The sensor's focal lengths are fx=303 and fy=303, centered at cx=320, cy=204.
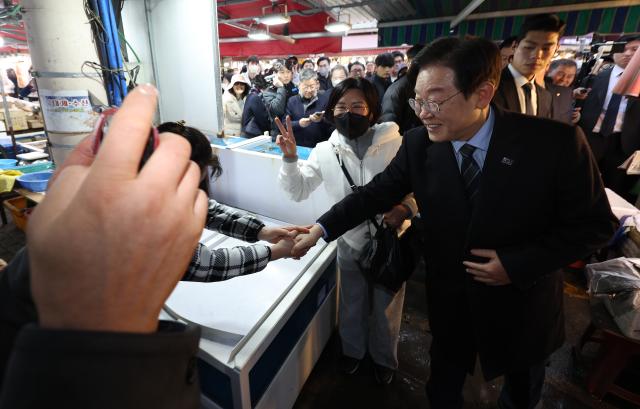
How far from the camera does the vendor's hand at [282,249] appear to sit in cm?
156

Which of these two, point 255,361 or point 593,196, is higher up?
point 593,196

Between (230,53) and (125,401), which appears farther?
(230,53)

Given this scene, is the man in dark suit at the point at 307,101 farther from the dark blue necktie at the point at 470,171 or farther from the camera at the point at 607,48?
the camera at the point at 607,48

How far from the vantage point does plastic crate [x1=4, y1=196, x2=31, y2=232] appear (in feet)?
10.2

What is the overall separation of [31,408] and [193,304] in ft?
4.57

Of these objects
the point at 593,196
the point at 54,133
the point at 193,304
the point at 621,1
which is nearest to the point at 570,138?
the point at 593,196

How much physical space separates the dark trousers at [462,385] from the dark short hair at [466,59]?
1.35 m

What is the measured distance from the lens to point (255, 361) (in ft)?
4.10

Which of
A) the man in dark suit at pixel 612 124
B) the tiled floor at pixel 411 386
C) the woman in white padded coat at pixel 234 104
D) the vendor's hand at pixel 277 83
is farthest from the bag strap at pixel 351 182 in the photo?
the man in dark suit at pixel 612 124

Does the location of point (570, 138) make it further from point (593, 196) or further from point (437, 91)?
point (437, 91)

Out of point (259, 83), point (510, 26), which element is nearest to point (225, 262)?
point (259, 83)

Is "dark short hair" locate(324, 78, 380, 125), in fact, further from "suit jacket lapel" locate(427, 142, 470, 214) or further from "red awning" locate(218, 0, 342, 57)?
"red awning" locate(218, 0, 342, 57)

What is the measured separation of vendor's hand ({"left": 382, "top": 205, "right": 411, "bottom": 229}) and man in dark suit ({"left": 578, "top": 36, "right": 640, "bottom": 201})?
3925 mm

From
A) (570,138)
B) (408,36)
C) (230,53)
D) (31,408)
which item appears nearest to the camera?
(31,408)
